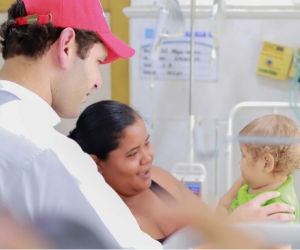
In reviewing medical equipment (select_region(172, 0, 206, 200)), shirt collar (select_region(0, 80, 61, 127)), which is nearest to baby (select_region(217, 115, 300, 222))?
shirt collar (select_region(0, 80, 61, 127))

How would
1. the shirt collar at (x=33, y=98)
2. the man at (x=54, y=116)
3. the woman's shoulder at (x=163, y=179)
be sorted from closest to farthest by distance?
the man at (x=54, y=116) < the shirt collar at (x=33, y=98) < the woman's shoulder at (x=163, y=179)

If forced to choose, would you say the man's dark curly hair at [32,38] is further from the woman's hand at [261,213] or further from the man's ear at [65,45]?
the woman's hand at [261,213]

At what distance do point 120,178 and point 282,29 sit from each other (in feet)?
3.12

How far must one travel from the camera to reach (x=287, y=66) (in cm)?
186

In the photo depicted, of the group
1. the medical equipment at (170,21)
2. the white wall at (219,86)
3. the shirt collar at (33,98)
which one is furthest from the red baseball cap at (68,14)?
the white wall at (219,86)

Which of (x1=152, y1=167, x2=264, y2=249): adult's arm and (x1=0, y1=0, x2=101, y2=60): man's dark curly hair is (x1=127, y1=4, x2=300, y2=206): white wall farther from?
(x1=152, y1=167, x2=264, y2=249): adult's arm

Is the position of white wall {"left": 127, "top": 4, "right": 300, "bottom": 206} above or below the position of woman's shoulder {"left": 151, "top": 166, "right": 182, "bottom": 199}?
above

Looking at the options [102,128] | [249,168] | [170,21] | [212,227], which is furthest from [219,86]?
[212,227]

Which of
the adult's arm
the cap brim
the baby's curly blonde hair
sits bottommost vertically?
the adult's arm

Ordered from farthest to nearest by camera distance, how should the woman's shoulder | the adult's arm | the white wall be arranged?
1. the white wall
2. the woman's shoulder
3. the adult's arm

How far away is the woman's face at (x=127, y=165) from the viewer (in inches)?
55.4

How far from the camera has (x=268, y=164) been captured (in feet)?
2.57

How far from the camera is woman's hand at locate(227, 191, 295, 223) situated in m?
0.60

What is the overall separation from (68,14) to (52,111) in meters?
0.19
